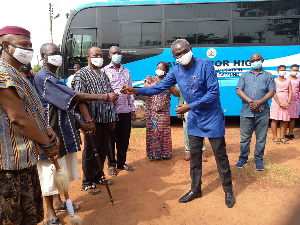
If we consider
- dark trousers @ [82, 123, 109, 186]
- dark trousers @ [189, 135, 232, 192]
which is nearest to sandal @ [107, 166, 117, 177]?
dark trousers @ [82, 123, 109, 186]

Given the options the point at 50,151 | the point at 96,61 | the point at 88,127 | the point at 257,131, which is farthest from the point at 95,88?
the point at 257,131

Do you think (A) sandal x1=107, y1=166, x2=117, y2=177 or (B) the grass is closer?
(B) the grass

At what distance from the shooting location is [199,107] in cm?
315

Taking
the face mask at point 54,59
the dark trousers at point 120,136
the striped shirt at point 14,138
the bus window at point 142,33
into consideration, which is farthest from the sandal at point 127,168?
the bus window at point 142,33

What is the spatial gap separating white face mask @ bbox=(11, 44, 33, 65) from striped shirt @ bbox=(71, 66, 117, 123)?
132cm

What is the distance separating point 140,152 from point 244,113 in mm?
2294

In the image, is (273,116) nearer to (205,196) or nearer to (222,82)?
(222,82)

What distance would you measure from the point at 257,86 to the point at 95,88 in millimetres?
2579

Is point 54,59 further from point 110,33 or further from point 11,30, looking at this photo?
point 110,33

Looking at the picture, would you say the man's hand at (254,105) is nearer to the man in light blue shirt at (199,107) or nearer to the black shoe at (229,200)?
the man in light blue shirt at (199,107)

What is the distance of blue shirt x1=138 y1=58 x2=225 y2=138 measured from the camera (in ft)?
10.4

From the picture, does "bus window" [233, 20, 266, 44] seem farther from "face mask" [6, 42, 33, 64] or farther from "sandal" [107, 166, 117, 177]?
"face mask" [6, 42, 33, 64]

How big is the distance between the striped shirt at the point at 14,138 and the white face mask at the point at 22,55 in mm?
92

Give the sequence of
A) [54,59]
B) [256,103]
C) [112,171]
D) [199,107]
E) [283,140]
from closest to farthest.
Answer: [54,59] < [199,107] < [256,103] < [112,171] < [283,140]
